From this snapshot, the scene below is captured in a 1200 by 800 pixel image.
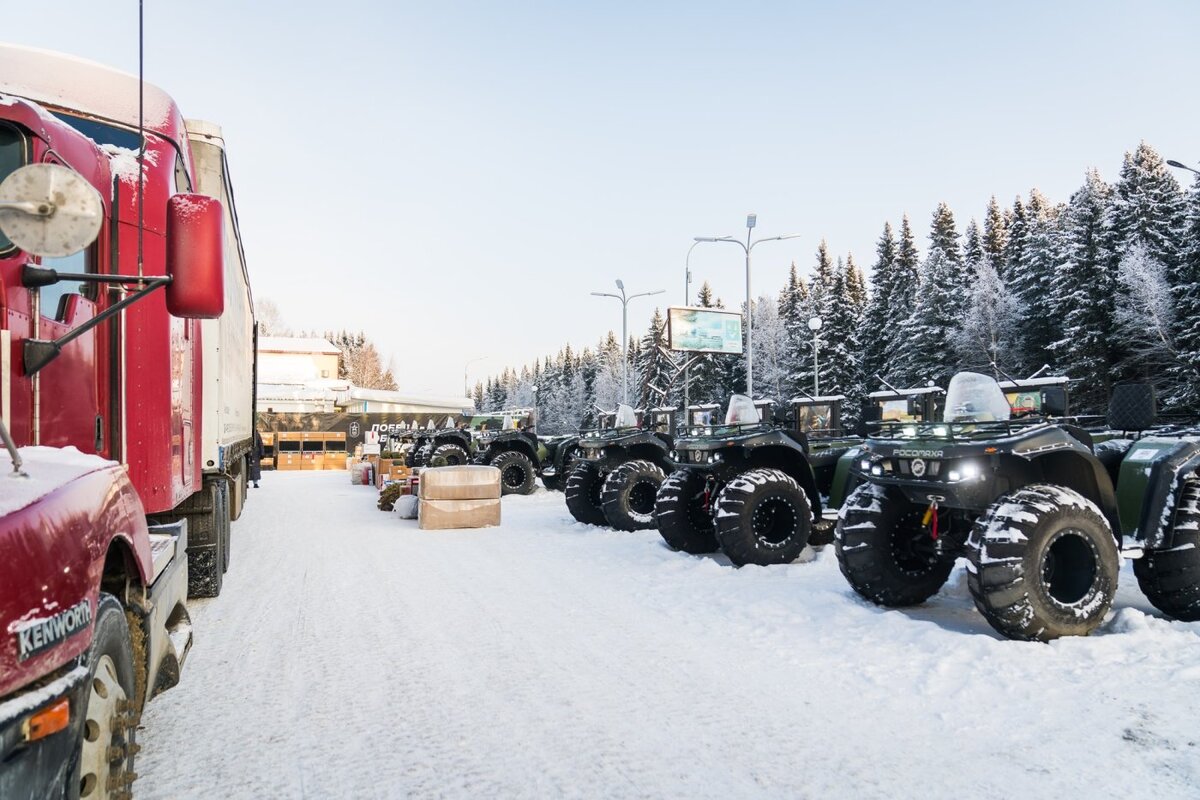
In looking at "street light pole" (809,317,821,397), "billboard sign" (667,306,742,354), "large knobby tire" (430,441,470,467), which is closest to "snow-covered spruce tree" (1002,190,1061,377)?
"street light pole" (809,317,821,397)

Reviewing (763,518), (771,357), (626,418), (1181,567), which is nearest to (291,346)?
(771,357)

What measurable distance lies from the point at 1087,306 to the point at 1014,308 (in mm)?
7818

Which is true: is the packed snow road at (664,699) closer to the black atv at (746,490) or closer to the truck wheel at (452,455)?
the black atv at (746,490)

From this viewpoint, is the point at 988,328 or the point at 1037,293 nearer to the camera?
the point at 988,328

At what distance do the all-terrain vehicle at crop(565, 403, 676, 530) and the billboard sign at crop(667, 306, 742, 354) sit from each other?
14.9m

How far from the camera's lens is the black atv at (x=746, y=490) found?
25.6ft

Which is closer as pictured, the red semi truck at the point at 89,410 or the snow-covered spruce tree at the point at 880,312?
the red semi truck at the point at 89,410

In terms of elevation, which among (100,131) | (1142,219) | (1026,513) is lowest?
(1026,513)

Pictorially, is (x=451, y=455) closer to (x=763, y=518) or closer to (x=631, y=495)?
(x=631, y=495)

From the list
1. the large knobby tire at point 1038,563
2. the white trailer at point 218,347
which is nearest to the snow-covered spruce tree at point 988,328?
the large knobby tire at point 1038,563

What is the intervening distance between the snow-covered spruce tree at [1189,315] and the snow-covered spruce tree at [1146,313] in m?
0.36

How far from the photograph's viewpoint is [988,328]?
134ft

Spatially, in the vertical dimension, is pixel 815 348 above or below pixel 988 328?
below

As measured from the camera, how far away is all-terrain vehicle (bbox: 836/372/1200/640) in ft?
16.1
